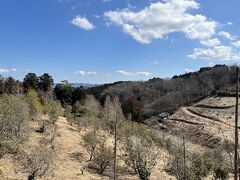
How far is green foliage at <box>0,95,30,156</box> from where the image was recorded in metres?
33.5

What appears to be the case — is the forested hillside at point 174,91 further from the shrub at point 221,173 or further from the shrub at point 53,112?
the shrub at point 221,173

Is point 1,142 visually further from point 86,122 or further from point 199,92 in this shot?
point 199,92

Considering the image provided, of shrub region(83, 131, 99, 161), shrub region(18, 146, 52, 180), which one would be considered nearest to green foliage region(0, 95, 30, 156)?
shrub region(18, 146, 52, 180)

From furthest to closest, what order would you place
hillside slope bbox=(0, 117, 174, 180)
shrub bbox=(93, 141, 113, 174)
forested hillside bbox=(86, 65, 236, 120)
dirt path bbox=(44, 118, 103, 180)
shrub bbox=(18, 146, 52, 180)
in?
forested hillside bbox=(86, 65, 236, 120)
shrub bbox=(93, 141, 113, 174)
dirt path bbox=(44, 118, 103, 180)
hillside slope bbox=(0, 117, 174, 180)
shrub bbox=(18, 146, 52, 180)

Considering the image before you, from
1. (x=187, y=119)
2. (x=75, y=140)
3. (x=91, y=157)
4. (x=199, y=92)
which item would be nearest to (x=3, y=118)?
(x=91, y=157)

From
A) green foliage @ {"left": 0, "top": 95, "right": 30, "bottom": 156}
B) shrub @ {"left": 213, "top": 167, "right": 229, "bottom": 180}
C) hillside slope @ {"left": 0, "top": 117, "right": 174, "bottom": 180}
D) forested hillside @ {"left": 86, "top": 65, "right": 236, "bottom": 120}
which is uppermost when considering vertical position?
forested hillside @ {"left": 86, "top": 65, "right": 236, "bottom": 120}

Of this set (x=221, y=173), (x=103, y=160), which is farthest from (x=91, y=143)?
(x=221, y=173)

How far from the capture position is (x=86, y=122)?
56.0 m

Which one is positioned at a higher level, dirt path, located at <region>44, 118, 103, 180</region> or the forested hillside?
the forested hillside

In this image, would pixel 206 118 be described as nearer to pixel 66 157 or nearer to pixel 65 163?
pixel 66 157

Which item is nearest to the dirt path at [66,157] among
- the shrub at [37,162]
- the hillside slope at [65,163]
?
the hillside slope at [65,163]

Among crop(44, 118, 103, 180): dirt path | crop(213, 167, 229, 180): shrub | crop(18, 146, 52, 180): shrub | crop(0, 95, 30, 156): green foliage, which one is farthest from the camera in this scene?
crop(213, 167, 229, 180): shrub

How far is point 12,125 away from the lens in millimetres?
34781

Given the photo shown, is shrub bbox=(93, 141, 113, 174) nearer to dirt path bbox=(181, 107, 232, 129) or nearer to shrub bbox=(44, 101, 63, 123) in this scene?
shrub bbox=(44, 101, 63, 123)
